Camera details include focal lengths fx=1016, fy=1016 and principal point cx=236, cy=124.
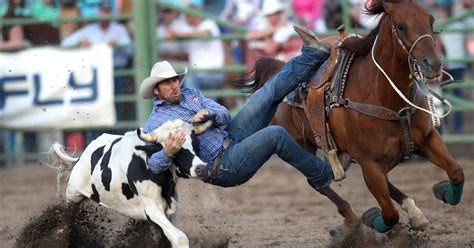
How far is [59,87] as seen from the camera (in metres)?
10.8

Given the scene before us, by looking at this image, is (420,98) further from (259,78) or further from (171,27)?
(171,27)

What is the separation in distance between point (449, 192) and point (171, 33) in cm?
557

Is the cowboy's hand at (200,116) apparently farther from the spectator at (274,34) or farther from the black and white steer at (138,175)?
the spectator at (274,34)

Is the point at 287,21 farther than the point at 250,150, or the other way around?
the point at 287,21

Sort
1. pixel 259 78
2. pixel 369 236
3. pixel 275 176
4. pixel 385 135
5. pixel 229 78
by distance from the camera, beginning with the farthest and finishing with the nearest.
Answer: pixel 229 78
pixel 275 176
pixel 259 78
pixel 369 236
pixel 385 135

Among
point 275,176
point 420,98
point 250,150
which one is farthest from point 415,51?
point 275,176

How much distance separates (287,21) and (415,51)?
5.44 meters

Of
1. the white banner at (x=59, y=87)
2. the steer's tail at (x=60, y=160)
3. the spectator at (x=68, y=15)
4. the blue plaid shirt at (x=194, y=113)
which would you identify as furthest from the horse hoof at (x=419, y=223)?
the spectator at (x=68, y=15)

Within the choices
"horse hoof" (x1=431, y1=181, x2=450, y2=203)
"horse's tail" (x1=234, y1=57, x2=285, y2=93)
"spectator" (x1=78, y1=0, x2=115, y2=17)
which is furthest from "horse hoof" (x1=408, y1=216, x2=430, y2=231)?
"spectator" (x1=78, y1=0, x2=115, y2=17)

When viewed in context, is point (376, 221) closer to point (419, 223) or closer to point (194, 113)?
point (419, 223)

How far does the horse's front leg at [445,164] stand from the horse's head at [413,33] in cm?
60

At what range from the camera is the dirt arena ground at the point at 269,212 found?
21.1 ft

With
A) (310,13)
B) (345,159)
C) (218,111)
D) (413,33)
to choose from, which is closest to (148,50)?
(310,13)

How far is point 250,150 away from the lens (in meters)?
5.66
